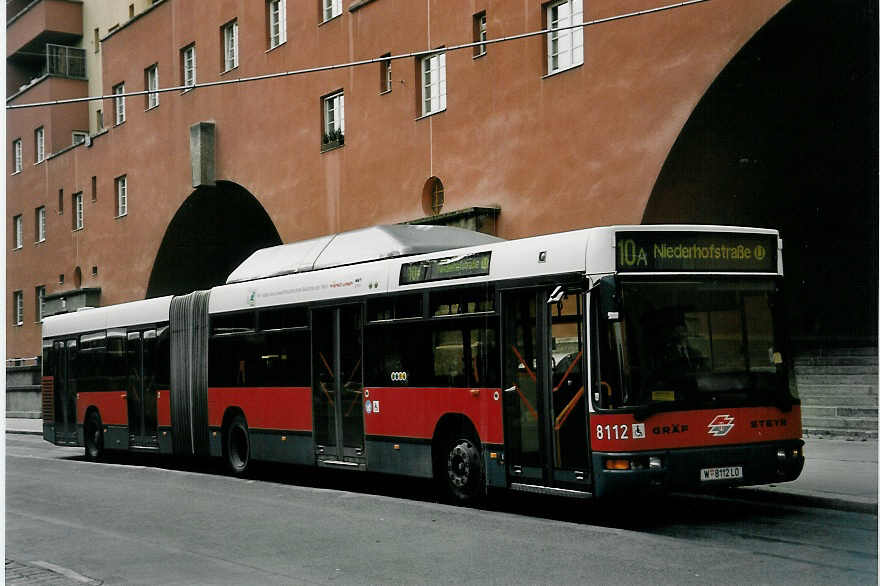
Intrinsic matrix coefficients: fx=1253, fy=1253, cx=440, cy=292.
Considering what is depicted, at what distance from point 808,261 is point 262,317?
11013 mm

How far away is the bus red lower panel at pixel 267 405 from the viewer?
675 inches

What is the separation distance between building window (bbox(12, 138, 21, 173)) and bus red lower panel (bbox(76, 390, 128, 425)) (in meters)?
26.7

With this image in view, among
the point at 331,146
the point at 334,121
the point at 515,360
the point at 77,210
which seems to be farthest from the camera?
the point at 77,210

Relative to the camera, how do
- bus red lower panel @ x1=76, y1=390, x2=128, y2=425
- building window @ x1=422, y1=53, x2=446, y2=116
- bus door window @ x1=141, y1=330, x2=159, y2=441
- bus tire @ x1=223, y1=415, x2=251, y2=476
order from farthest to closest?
building window @ x1=422, y1=53, x2=446, y2=116 < bus red lower panel @ x1=76, y1=390, x2=128, y2=425 < bus door window @ x1=141, y1=330, x2=159, y2=441 < bus tire @ x1=223, y1=415, x2=251, y2=476

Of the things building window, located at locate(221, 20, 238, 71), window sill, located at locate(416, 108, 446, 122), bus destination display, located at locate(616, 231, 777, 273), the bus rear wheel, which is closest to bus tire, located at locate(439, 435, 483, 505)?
the bus rear wheel

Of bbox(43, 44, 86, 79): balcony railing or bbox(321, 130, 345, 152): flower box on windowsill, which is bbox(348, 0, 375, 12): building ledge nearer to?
bbox(321, 130, 345, 152): flower box on windowsill

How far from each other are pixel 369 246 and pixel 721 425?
6.12 meters

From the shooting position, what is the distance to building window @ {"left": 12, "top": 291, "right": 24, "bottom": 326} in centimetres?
4922

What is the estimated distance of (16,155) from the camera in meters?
49.2

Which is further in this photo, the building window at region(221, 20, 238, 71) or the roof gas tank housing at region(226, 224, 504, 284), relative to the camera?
the building window at region(221, 20, 238, 71)

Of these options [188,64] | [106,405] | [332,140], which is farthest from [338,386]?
[188,64]

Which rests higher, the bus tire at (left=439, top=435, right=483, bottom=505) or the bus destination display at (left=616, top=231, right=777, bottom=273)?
the bus destination display at (left=616, top=231, right=777, bottom=273)

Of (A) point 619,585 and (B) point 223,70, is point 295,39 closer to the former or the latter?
(B) point 223,70

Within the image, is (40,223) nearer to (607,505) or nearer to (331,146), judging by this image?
(331,146)
